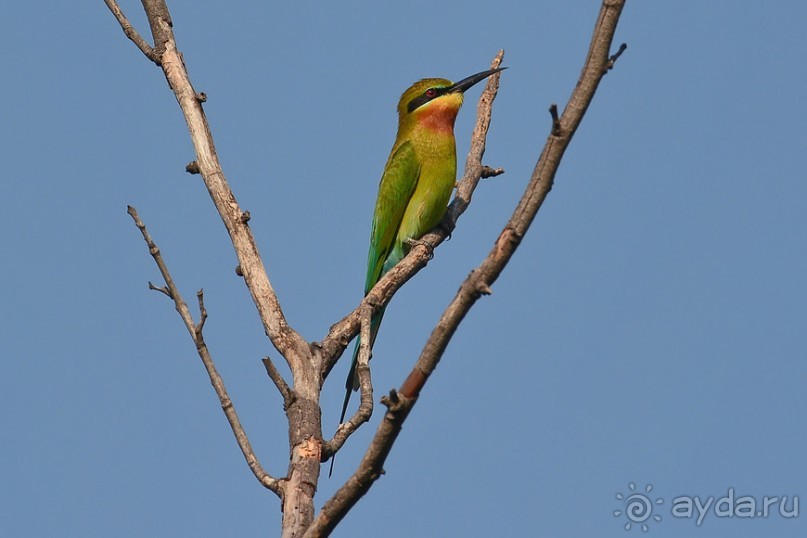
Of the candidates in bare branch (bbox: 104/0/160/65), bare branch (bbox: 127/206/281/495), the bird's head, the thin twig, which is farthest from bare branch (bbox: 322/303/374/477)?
the bird's head

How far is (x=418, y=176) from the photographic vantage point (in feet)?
22.0

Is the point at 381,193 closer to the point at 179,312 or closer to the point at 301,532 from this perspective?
the point at 179,312

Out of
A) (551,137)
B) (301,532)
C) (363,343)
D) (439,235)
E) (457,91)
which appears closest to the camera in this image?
(551,137)

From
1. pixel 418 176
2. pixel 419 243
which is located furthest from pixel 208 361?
pixel 418 176

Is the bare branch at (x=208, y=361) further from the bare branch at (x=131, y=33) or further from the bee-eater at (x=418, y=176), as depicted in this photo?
the bee-eater at (x=418, y=176)

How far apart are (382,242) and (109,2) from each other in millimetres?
2563

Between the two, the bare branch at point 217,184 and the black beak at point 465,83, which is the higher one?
the black beak at point 465,83

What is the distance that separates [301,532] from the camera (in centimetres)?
344

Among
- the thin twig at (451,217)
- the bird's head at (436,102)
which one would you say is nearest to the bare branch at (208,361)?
the thin twig at (451,217)

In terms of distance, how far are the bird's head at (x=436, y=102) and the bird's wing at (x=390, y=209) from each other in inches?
11.6

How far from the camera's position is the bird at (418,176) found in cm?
652

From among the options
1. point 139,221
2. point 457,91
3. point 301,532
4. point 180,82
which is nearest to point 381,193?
point 457,91

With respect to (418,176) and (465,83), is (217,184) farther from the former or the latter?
(465,83)

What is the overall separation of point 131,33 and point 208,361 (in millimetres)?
2046
